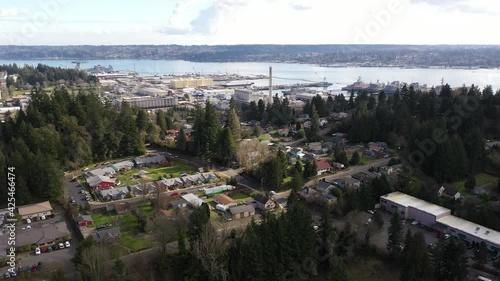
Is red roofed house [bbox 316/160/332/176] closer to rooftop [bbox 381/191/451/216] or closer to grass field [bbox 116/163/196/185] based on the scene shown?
rooftop [bbox 381/191/451/216]

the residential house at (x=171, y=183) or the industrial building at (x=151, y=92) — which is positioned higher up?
the industrial building at (x=151, y=92)

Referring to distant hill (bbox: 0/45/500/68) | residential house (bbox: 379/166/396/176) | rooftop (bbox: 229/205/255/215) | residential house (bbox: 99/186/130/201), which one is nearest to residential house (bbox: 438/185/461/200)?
residential house (bbox: 379/166/396/176)

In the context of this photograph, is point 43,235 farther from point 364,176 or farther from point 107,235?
point 364,176

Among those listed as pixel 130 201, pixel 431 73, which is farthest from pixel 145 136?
pixel 431 73

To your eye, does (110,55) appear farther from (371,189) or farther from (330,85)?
(371,189)

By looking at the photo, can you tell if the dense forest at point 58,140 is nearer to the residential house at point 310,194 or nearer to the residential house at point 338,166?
the residential house at point 310,194

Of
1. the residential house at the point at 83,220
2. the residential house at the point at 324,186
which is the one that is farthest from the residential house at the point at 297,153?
the residential house at the point at 83,220
